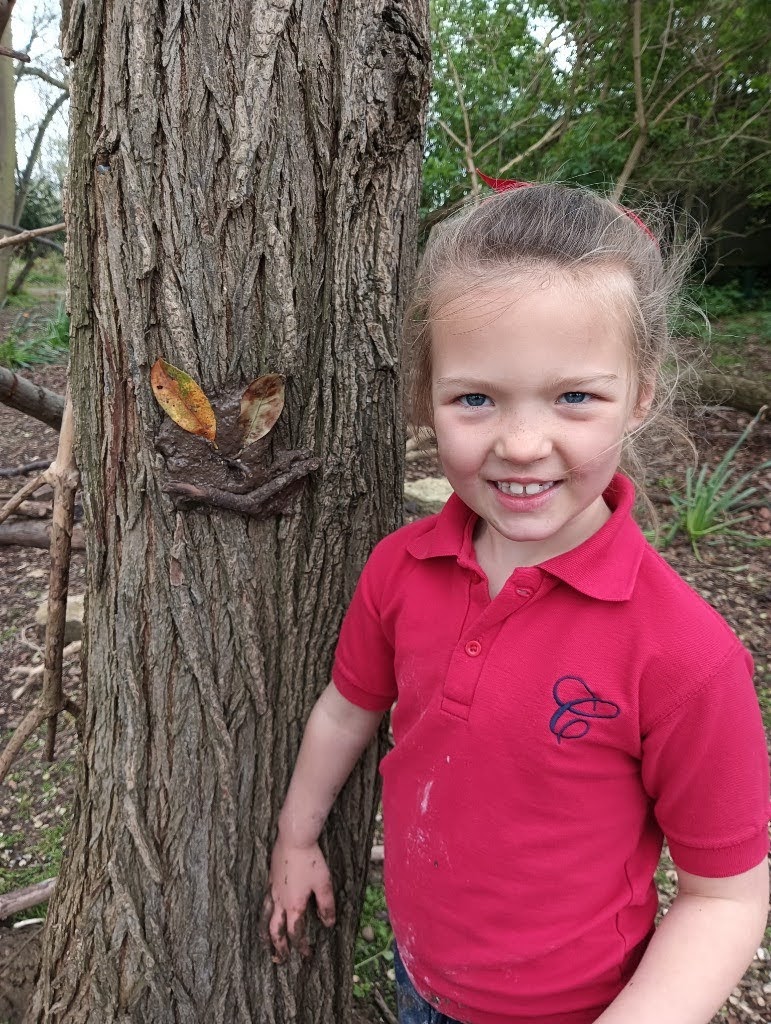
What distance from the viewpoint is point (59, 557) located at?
168cm

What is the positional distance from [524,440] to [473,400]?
95 mm

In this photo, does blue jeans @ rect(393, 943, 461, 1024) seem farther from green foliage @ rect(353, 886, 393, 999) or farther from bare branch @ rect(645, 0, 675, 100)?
bare branch @ rect(645, 0, 675, 100)

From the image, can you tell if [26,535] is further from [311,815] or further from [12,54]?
[311,815]

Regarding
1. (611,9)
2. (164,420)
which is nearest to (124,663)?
(164,420)

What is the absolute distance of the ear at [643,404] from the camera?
112cm

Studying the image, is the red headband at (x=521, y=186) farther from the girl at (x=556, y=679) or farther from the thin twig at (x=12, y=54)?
the thin twig at (x=12, y=54)

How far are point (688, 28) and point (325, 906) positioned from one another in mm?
5881

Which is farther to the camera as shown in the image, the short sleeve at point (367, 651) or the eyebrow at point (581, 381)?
the short sleeve at point (367, 651)

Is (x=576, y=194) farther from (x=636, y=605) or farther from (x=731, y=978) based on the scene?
(x=731, y=978)

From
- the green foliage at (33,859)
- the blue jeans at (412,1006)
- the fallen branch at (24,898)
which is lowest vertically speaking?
the green foliage at (33,859)

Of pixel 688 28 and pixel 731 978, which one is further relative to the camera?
pixel 688 28

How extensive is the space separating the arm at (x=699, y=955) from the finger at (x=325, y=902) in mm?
639

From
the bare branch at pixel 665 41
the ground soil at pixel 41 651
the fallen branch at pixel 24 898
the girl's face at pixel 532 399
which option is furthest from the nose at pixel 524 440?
the bare branch at pixel 665 41

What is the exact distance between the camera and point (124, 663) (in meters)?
1.39
